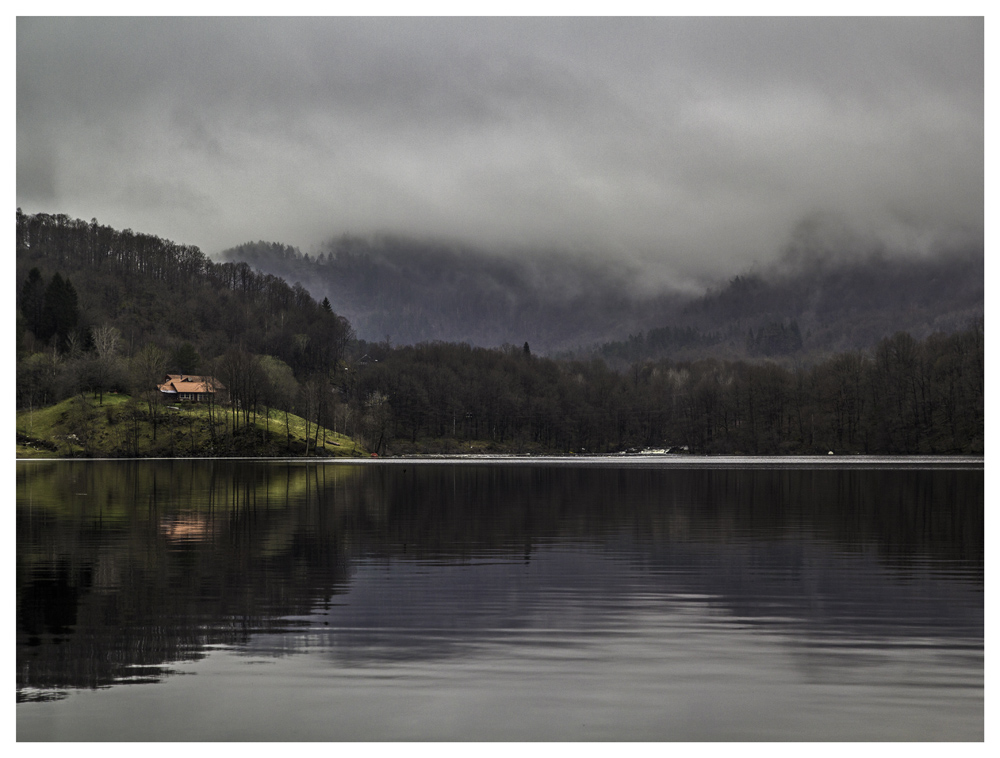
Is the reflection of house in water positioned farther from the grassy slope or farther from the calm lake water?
the grassy slope

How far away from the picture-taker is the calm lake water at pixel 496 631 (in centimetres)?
1473

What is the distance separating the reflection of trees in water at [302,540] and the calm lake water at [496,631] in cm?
16

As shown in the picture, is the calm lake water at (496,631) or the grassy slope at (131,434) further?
the grassy slope at (131,434)

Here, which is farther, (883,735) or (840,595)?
(840,595)

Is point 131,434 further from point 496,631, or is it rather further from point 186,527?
point 496,631

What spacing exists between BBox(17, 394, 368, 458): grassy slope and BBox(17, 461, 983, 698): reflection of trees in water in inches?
4432

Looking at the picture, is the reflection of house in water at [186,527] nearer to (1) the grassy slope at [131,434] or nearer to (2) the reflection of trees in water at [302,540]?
(2) the reflection of trees in water at [302,540]

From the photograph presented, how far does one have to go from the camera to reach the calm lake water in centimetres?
1473

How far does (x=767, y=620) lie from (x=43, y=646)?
57.2ft

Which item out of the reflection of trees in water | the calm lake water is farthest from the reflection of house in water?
the calm lake water

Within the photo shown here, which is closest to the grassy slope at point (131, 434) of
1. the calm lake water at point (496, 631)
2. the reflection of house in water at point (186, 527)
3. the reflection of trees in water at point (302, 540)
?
the reflection of trees in water at point (302, 540)

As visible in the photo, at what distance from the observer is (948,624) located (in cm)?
2194
